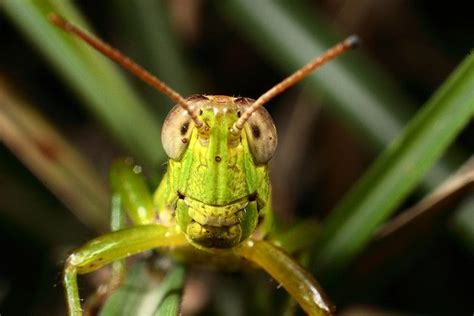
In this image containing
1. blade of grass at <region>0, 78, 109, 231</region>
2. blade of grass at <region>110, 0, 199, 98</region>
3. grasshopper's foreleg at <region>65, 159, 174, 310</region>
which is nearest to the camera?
grasshopper's foreleg at <region>65, 159, 174, 310</region>

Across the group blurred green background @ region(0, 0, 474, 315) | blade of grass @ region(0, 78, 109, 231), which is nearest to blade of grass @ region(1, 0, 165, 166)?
blurred green background @ region(0, 0, 474, 315)

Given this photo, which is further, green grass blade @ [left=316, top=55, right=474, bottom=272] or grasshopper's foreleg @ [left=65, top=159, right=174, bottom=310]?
grasshopper's foreleg @ [left=65, top=159, right=174, bottom=310]

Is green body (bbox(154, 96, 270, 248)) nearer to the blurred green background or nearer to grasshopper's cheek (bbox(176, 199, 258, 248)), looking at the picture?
grasshopper's cheek (bbox(176, 199, 258, 248))

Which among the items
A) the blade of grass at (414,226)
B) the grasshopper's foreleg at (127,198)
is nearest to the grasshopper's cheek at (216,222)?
the grasshopper's foreleg at (127,198)

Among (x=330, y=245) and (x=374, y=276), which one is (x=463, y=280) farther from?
(x=330, y=245)

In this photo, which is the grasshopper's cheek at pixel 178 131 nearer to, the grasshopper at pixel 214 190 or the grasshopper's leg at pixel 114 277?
the grasshopper at pixel 214 190

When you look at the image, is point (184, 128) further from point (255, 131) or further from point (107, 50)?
point (107, 50)
